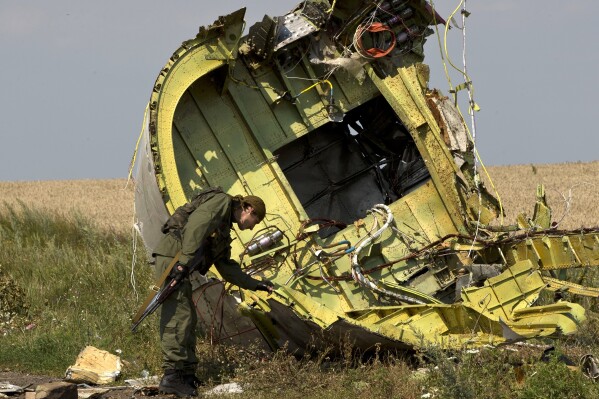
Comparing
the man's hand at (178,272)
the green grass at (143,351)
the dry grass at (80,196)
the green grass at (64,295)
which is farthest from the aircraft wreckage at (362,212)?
the dry grass at (80,196)

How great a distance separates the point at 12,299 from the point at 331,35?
4394mm

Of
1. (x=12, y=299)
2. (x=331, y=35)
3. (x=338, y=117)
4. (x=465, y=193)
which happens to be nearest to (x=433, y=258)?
(x=465, y=193)

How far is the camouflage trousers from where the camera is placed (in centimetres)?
726

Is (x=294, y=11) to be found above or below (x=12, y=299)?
above

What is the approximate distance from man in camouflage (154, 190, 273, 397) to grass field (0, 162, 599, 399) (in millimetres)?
434

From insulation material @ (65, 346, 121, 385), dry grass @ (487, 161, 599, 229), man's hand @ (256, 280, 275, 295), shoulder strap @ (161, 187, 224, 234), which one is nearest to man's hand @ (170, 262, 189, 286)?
shoulder strap @ (161, 187, 224, 234)

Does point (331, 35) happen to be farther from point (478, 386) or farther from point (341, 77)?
point (478, 386)

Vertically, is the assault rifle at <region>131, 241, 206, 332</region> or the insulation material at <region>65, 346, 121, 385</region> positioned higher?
the assault rifle at <region>131, 241, 206, 332</region>

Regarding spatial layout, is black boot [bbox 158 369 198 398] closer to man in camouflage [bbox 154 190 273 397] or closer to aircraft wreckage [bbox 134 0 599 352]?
man in camouflage [bbox 154 190 273 397]

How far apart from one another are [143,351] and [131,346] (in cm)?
28

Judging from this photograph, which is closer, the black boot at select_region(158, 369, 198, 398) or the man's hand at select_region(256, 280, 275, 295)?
the black boot at select_region(158, 369, 198, 398)

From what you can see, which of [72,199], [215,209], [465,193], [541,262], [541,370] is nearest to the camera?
[541,370]

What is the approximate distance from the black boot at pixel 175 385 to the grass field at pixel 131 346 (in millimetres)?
350

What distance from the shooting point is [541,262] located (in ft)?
28.6
